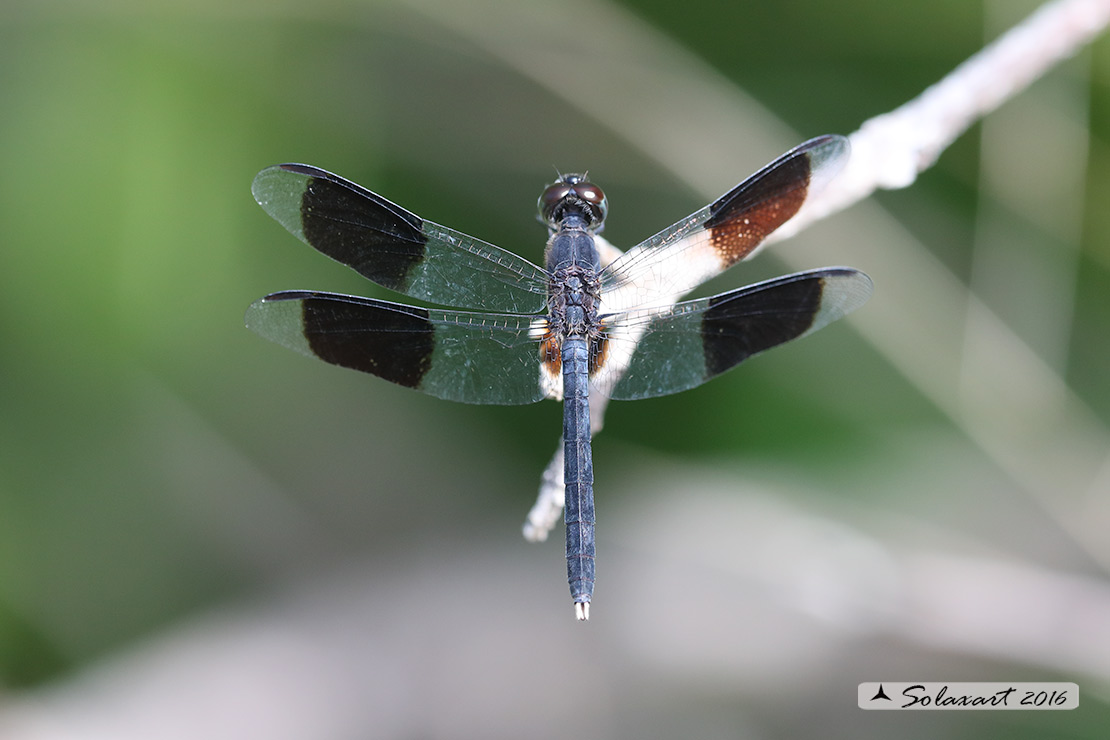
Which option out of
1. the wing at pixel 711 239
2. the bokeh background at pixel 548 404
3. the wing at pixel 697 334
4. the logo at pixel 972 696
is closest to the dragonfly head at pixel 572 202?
the wing at pixel 711 239

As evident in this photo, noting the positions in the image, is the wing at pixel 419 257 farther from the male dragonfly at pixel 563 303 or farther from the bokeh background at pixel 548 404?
the bokeh background at pixel 548 404

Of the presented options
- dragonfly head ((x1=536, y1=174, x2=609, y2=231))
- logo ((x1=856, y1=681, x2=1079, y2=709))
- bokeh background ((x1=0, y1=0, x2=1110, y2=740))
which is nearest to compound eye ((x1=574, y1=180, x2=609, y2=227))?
dragonfly head ((x1=536, y1=174, x2=609, y2=231))

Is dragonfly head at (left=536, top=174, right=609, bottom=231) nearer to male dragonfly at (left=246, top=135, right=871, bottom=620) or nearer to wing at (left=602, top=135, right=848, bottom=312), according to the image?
male dragonfly at (left=246, top=135, right=871, bottom=620)

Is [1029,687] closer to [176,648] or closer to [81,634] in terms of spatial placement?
[176,648]

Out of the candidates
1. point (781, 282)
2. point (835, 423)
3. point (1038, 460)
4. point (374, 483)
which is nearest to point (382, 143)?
point (374, 483)

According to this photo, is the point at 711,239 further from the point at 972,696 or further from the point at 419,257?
the point at 972,696

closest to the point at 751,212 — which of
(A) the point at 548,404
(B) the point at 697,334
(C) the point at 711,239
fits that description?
(C) the point at 711,239

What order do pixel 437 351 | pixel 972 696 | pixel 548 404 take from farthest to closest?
pixel 548 404 → pixel 972 696 → pixel 437 351
